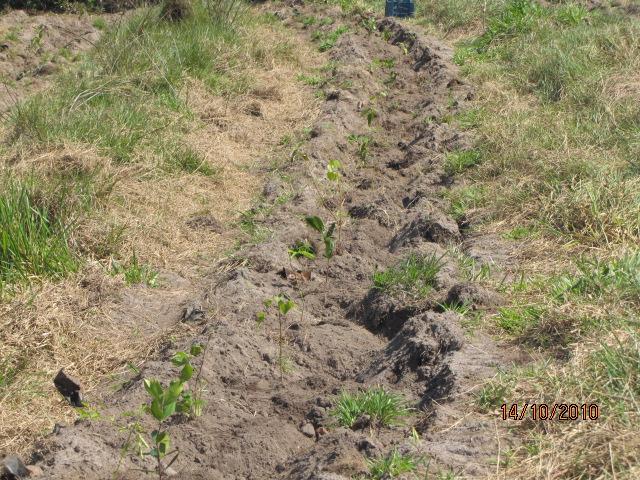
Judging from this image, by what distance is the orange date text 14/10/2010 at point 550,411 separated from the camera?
3205 mm

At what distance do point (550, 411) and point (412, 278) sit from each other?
1651mm

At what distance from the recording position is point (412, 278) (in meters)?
4.86

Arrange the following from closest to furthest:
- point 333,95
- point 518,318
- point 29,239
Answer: point 518,318, point 29,239, point 333,95

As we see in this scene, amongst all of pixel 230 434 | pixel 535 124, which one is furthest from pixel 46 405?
pixel 535 124

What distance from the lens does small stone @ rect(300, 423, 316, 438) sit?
3770 millimetres

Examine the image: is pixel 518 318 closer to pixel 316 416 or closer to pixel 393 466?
pixel 316 416

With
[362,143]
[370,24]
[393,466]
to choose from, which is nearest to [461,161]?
[362,143]

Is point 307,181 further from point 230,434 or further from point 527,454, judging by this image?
point 527,454

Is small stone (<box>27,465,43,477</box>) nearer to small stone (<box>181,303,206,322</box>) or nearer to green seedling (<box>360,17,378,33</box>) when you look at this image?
small stone (<box>181,303,206,322</box>)

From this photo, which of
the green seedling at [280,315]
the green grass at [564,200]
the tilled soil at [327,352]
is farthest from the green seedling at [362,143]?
the green seedling at [280,315]

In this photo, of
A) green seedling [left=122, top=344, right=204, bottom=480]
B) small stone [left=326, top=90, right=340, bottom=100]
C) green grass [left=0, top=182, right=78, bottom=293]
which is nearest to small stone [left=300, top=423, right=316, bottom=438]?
green seedling [left=122, top=344, right=204, bottom=480]

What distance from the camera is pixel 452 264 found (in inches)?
200

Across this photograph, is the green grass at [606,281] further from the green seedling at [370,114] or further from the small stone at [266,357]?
the green seedling at [370,114]

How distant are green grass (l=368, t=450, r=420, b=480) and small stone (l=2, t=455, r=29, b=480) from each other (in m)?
1.40
